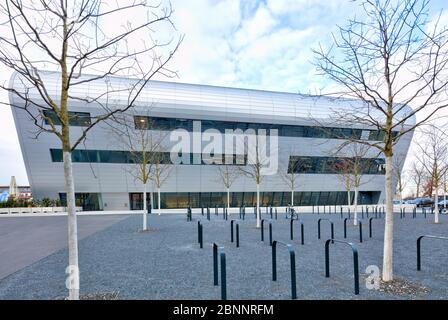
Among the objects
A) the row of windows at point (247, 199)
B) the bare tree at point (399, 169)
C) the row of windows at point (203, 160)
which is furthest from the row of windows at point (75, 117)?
the bare tree at point (399, 169)

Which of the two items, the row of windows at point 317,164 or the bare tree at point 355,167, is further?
the row of windows at point 317,164

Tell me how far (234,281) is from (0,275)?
600 centimetres

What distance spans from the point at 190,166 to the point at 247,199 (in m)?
9.67

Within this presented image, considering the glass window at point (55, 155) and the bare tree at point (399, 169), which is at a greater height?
the glass window at point (55, 155)

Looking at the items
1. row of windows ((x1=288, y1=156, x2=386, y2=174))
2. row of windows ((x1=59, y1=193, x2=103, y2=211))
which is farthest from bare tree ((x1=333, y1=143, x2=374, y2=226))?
row of windows ((x1=59, y1=193, x2=103, y2=211))

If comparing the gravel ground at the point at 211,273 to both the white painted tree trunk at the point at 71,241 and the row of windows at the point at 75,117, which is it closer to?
the white painted tree trunk at the point at 71,241

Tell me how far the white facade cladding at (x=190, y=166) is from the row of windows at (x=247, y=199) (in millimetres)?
130

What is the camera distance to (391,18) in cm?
635

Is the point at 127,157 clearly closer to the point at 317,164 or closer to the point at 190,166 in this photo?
the point at 190,166

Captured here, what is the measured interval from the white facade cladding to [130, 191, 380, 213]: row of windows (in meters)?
0.13

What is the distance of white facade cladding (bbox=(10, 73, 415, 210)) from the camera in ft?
103

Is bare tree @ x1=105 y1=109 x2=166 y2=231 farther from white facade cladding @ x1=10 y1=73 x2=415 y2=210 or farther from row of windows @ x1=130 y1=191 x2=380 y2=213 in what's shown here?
row of windows @ x1=130 y1=191 x2=380 y2=213

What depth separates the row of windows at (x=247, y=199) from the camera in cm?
3669

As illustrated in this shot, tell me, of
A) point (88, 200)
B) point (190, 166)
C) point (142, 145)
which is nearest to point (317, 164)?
point (190, 166)
